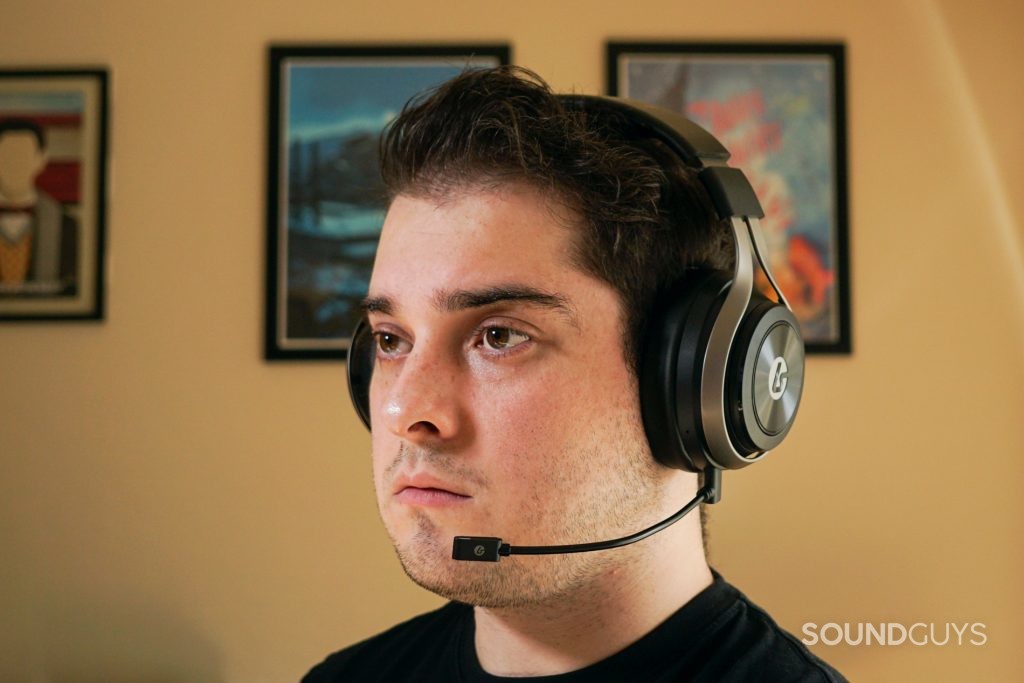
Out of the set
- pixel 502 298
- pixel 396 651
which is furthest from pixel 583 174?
pixel 396 651

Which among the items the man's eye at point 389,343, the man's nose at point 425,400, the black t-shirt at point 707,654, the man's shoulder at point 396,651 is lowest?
the man's shoulder at point 396,651

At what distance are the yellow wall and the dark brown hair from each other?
4.06 ft

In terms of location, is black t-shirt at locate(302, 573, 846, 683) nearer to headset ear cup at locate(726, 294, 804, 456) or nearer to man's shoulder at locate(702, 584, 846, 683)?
man's shoulder at locate(702, 584, 846, 683)

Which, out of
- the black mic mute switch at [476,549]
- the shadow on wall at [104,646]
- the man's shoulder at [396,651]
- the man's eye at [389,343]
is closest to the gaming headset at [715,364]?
the black mic mute switch at [476,549]

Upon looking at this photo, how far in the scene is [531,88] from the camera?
1029mm

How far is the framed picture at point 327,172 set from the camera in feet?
7.24

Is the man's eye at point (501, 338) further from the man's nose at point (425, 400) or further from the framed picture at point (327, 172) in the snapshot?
the framed picture at point (327, 172)

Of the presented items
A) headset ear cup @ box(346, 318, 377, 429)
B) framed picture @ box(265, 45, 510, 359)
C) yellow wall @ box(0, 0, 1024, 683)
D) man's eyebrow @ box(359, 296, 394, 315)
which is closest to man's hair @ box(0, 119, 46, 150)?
Answer: yellow wall @ box(0, 0, 1024, 683)

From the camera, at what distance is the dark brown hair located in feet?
3.13

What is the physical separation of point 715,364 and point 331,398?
1.46m

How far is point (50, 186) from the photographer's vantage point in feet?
7.41

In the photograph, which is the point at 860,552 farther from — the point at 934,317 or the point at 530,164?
the point at 530,164

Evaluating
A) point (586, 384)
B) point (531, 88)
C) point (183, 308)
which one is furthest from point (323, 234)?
point (586, 384)

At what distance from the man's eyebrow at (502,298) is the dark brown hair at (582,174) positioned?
50 millimetres
